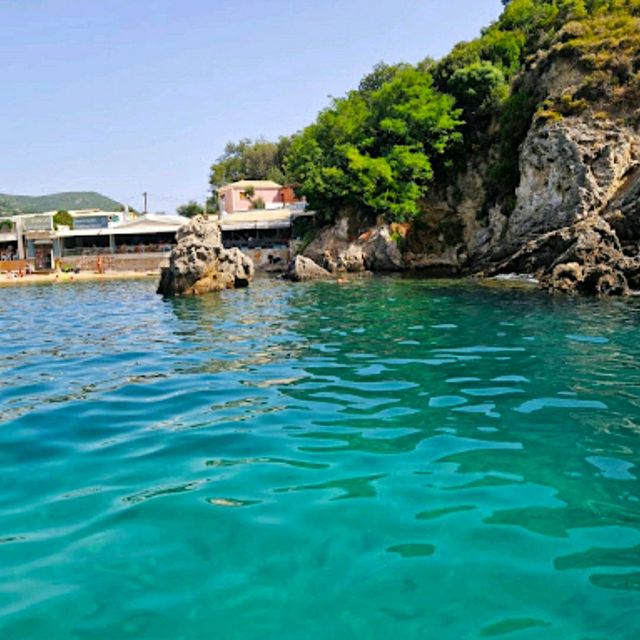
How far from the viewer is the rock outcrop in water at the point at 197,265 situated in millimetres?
27619

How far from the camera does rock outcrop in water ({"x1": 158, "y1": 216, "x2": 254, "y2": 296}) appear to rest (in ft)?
90.6

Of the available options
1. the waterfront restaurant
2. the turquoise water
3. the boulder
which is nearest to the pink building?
the waterfront restaurant

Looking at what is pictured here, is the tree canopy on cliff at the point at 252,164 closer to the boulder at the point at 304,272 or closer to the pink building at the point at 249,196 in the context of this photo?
the pink building at the point at 249,196

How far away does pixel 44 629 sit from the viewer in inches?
129

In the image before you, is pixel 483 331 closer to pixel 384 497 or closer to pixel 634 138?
pixel 384 497

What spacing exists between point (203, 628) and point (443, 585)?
1.44 meters

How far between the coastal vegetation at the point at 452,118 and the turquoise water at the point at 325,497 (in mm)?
28420

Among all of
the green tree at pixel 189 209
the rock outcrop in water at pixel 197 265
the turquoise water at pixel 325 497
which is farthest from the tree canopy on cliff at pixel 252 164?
the turquoise water at pixel 325 497

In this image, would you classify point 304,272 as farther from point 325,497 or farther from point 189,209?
point 189,209

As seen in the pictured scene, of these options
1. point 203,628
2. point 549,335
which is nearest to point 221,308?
point 549,335

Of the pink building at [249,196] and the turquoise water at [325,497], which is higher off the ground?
the pink building at [249,196]

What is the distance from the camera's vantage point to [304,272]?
3581cm

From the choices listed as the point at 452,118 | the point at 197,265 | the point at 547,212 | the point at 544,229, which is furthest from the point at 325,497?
the point at 452,118

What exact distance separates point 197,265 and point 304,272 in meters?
9.46
